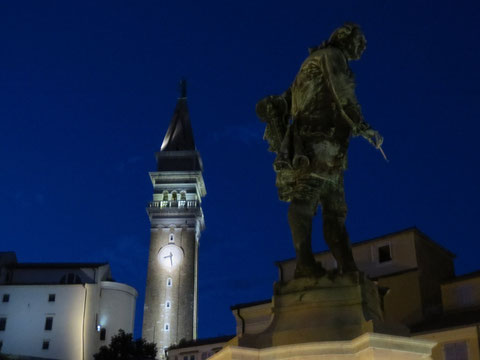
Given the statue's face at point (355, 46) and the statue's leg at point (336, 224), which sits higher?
the statue's face at point (355, 46)

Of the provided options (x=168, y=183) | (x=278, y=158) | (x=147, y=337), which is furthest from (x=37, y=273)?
(x=278, y=158)

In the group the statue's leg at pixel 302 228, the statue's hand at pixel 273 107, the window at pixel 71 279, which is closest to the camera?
the statue's leg at pixel 302 228

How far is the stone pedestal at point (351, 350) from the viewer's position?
19.4 feet

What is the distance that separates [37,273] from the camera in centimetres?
6875

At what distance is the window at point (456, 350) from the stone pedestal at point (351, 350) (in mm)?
22642

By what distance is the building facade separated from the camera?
6284 centimetres

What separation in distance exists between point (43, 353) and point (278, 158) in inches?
2373

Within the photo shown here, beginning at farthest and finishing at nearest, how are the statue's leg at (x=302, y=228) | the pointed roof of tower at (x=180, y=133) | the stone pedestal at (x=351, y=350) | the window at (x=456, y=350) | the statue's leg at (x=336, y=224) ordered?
the pointed roof of tower at (x=180, y=133)
the window at (x=456, y=350)
the statue's leg at (x=336, y=224)
the statue's leg at (x=302, y=228)
the stone pedestal at (x=351, y=350)

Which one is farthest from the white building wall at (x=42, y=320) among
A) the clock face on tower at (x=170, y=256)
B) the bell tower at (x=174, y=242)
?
the clock face on tower at (x=170, y=256)

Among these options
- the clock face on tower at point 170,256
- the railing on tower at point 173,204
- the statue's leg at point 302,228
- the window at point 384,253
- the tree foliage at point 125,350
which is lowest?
the statue's leg at point 302,228

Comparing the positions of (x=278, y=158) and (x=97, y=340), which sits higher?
(x=97, y=340)

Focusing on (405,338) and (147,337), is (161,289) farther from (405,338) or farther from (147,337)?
(405,338)

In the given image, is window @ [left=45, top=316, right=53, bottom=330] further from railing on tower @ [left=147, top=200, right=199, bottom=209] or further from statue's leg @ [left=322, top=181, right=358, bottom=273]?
statue's leg @ [left=322, top=181, right=358, bottom=273]

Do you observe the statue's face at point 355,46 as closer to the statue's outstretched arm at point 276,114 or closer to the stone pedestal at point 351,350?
the statue's outstretched arm at point 276,114
